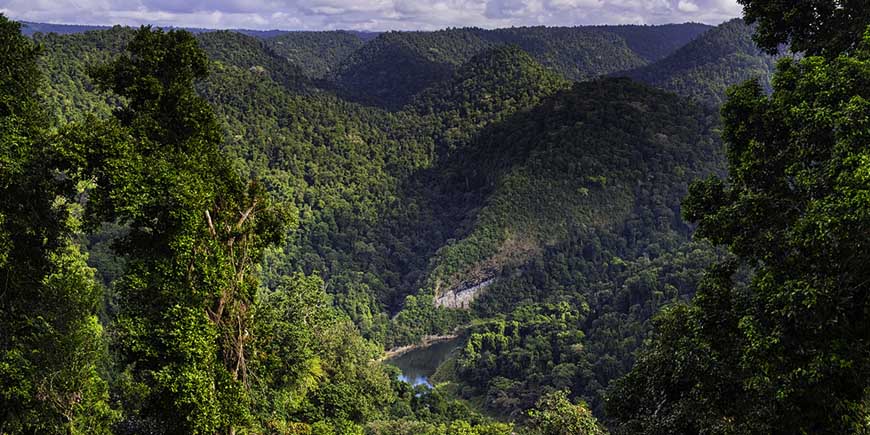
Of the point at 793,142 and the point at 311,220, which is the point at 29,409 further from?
the point at 311,220

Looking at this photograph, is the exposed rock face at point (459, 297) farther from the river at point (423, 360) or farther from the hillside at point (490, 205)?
the river at point (423, 360)

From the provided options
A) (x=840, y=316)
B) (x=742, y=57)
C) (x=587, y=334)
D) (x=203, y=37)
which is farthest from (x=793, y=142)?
(x=742, y=57)

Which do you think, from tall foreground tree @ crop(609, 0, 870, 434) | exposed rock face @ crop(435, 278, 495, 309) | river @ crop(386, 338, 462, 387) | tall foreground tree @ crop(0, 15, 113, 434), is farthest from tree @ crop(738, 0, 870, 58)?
exposed rock face @ crop(435, 278, 495, 309)

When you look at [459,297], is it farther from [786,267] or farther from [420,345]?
[786,267]

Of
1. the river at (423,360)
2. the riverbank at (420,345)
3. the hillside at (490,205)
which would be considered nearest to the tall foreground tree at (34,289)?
the hillside at (490,205)

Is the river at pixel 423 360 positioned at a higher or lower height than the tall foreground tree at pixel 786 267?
lower

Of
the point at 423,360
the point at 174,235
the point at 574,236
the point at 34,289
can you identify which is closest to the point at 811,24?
the point at 174,235
